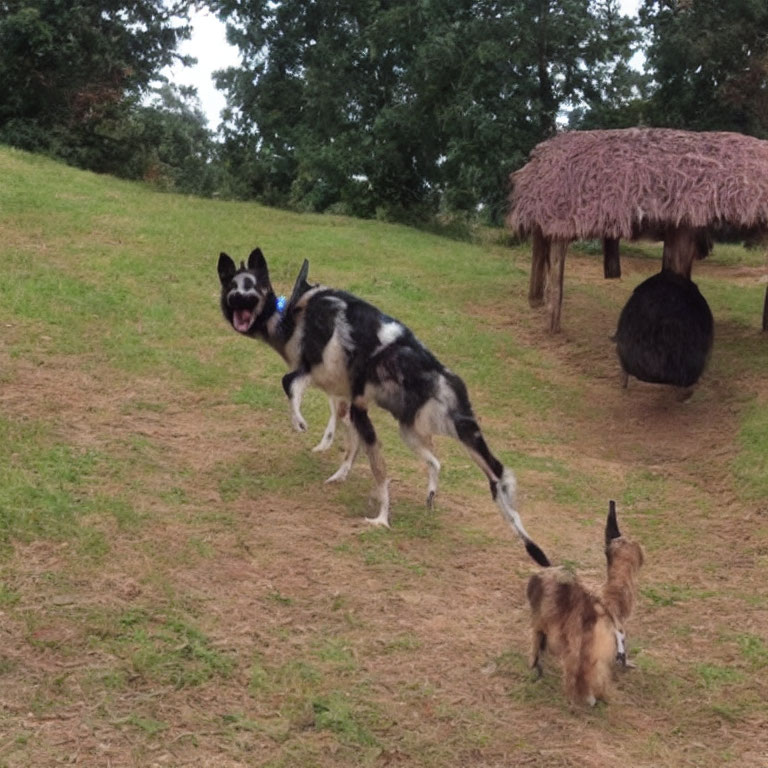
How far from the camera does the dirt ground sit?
5.11m

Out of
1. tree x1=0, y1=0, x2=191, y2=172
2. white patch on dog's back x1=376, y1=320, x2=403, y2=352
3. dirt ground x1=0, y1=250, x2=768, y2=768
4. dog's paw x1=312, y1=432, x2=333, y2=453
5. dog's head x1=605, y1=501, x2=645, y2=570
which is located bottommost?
dirt ground x1=0, y1=250, x2=768, y2=768

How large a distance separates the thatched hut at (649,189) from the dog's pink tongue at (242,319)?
242 inches

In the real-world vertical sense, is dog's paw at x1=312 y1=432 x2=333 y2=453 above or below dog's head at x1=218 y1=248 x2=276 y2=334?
below

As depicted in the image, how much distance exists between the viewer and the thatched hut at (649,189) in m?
12.5

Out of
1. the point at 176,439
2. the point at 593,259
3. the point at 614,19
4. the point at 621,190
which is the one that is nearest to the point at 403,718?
the point at 176,439

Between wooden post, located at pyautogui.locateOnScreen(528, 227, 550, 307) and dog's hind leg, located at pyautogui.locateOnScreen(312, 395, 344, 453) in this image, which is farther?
wooden post, located at pyautogui.locateOnScreen(528, 227, 550, 307)

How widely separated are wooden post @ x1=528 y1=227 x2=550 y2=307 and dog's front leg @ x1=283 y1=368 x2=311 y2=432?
8.72 m

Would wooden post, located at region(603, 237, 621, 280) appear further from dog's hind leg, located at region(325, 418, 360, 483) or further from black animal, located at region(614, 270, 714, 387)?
dog's hind leg, located at region(325, 418, 360, 483)

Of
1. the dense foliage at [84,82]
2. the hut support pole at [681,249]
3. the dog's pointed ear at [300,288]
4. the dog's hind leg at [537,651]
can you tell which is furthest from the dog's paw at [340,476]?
the dense foliage at [84,82]

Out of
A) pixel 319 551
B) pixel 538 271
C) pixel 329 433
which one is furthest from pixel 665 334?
pixel 319 551

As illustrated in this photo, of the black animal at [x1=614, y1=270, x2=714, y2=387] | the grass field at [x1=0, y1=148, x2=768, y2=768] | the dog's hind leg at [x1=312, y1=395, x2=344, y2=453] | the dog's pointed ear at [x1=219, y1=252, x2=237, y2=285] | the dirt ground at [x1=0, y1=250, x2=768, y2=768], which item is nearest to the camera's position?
the dirt ground at [x1=0, y1=250, x2=768, y2=768]

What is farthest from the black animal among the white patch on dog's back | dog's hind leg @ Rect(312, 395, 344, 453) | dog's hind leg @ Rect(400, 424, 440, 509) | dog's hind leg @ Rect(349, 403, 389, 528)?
dog's hind leg @ Rect(349, 403, 389, 528)

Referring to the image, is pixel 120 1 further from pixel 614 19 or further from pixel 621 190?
pixel 621 190

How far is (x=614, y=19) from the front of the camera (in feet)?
73.9
